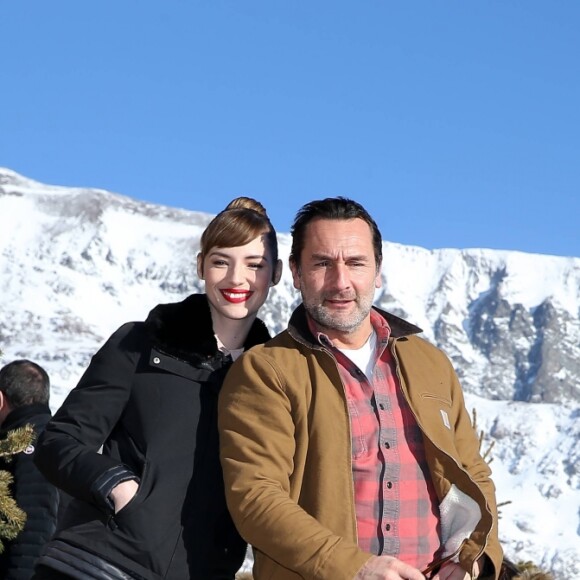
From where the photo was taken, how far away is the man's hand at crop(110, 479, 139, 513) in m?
4.08

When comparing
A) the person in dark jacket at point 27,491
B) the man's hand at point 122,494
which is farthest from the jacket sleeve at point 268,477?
the person in dark jacket at point 27,491

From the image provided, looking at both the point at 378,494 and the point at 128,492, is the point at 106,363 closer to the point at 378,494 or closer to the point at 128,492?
the point at 128,492

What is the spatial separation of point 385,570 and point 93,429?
1285 millimetres

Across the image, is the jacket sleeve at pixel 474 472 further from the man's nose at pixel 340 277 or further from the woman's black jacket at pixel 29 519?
the woman's black jacket at pixel 29 519

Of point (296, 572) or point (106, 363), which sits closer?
point (296, 572)

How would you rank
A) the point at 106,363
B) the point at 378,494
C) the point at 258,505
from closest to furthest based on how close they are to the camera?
the point at 258,505 < the point at 378,494 < the point at 106,363

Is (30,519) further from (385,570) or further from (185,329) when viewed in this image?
(385,570)

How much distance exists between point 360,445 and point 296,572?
0.55 metres

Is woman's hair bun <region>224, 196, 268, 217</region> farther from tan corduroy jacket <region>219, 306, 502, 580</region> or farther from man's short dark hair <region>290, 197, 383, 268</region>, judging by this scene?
tan corduroy jacket <region>219, 306, 502, 580</region>

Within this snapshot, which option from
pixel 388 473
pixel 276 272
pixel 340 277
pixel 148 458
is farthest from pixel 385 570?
pixel 276 272

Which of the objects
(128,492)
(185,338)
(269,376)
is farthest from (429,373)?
(128,492)

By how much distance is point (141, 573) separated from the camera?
410cm

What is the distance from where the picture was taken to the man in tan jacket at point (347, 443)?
3.87 meters

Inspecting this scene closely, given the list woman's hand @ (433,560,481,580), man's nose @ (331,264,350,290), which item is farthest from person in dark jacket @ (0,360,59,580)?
woman's hand @ (433,560,481,580)
